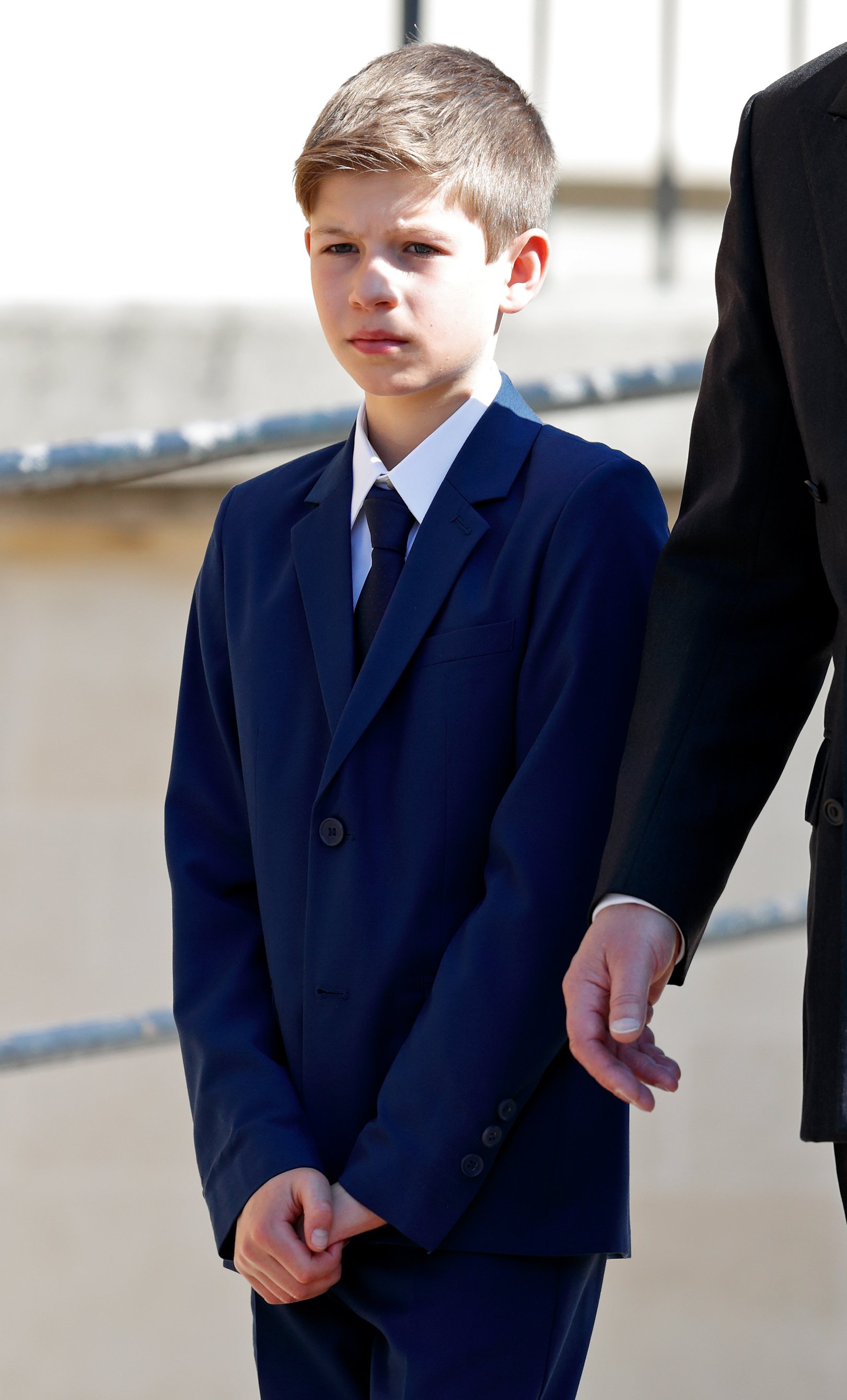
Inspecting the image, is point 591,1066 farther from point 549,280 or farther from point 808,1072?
point 549,280

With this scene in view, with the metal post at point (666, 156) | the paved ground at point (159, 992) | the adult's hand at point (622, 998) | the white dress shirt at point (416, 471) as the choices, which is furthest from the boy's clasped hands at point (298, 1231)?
the metal post at point (666, 156)

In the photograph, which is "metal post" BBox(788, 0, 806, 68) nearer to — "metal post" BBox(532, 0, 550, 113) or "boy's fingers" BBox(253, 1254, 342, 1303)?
"metal post" BBox(532, 0, 550, 113)

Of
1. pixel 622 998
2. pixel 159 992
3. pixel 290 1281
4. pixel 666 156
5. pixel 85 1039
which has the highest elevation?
pixel 666 156

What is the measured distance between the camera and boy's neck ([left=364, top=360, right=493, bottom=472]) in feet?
4.32

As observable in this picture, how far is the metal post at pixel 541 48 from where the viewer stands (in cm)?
303

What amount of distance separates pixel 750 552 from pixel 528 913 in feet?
0.94

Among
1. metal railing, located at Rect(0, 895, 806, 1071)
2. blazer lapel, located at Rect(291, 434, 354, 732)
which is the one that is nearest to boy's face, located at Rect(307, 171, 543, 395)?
blazer lapel, located at Rect(291, 434, 354, 732)

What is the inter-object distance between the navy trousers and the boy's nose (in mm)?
655

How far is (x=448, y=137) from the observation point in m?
1.29

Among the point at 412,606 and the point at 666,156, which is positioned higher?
the point at 666,156

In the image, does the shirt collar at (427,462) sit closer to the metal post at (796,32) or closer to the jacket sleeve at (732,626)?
the jacket sleeve at (732,626)

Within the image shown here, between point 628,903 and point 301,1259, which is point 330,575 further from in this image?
point 301,1259

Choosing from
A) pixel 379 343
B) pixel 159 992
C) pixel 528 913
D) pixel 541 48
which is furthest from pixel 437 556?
pixel 541 48

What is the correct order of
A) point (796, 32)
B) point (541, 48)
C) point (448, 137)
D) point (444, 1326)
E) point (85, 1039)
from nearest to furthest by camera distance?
point (444, 1326) < point (448, 137) < point (85, 1039) < point (541, 48) < point (796, 32)
